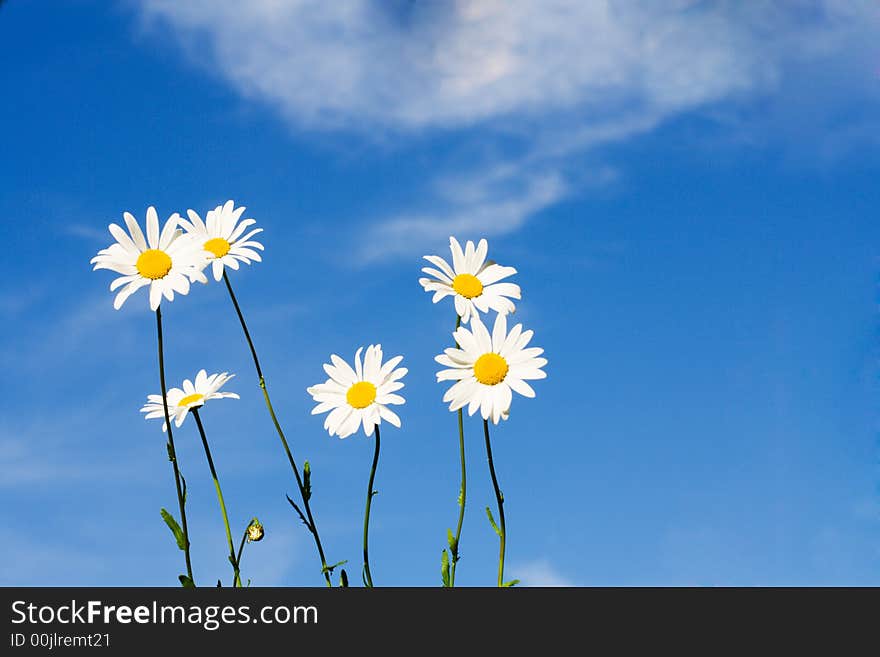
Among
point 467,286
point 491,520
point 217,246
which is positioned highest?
point 217,246

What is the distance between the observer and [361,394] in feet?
10.6

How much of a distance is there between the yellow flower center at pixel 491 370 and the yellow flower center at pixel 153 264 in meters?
1.07

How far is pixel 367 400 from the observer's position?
126 inches

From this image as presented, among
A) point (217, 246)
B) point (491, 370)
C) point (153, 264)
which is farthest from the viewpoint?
point (217, 246)

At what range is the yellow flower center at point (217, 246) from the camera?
3.47 m

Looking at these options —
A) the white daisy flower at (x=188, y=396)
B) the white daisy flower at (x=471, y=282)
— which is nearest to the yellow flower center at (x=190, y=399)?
the white daisy flower at (x=188, y=396)

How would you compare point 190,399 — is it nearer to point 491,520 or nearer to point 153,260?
point 153,260

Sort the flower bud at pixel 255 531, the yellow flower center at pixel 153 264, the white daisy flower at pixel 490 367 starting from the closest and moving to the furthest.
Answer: the white daisy flower at pixel 490 367 → the yellow flower center at pixel 153 264 → the flower bud at pixel 255 531

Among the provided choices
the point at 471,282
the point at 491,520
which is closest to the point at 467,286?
the point at 471,282

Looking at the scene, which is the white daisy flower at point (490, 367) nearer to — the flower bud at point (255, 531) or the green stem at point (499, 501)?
the green stem at point (499, 501)

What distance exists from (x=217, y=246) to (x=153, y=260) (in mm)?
321

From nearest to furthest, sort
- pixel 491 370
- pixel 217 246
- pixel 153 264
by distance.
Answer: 1. pixel 491 370
2. pixel 153 264
3. pixel 217 246
